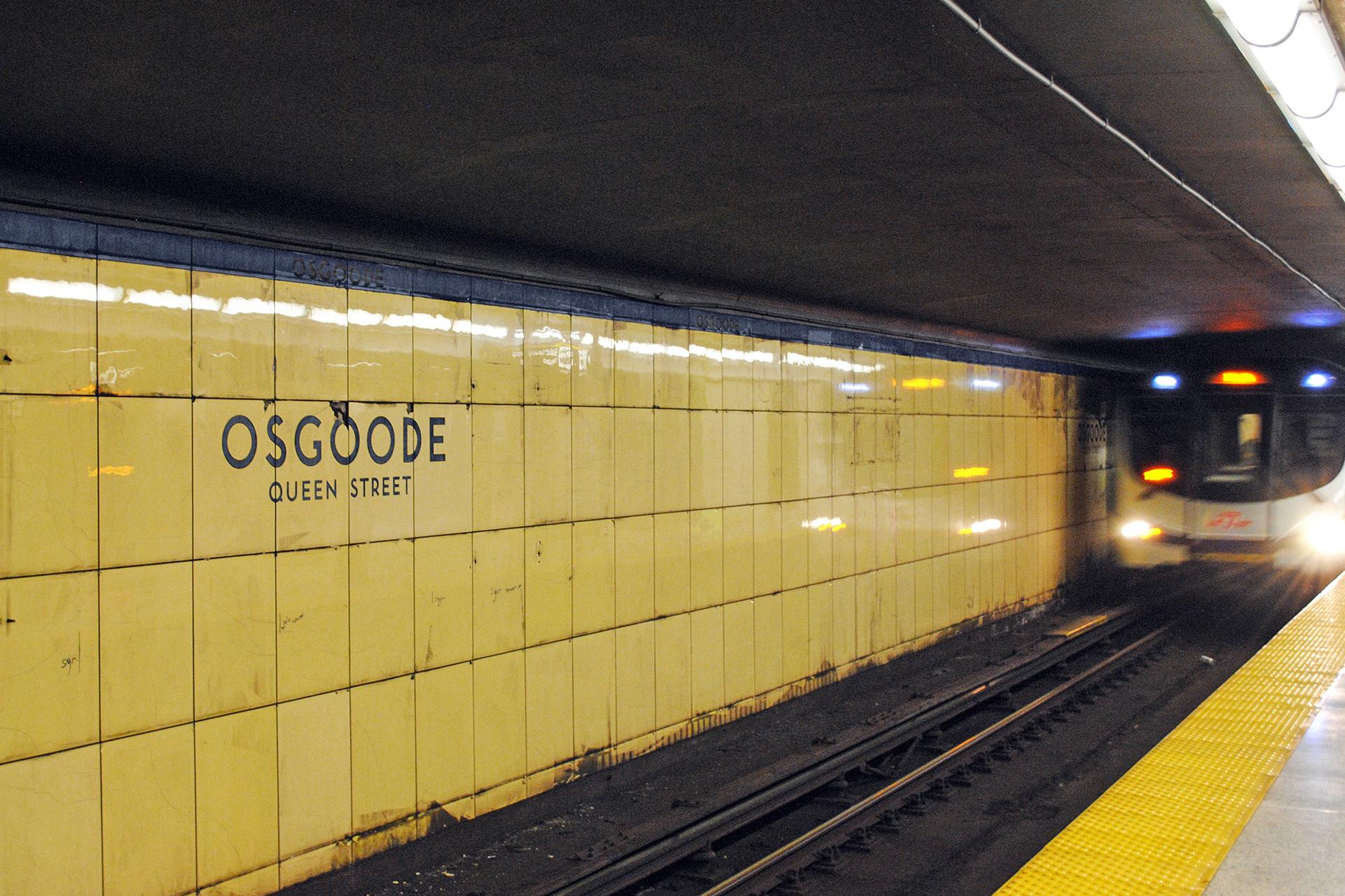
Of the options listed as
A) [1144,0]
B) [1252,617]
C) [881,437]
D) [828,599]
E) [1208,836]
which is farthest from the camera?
[1252,617]

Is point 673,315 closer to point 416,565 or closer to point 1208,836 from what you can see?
point 416,565

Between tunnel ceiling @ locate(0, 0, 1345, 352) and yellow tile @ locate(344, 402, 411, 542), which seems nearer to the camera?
tunnel ceiling @ locate(0, 0, 1345, 352)

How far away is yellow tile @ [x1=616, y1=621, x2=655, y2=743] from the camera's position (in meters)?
6.39

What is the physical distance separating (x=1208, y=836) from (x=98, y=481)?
4405mm

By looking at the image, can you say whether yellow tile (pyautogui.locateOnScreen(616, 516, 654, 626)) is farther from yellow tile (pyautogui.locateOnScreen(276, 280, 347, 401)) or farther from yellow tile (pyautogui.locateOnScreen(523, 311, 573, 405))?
yellow tile (pyautogui.locateOnScreen(276, 280, 347, 401))

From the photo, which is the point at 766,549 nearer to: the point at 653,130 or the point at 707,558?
the point at 707,558

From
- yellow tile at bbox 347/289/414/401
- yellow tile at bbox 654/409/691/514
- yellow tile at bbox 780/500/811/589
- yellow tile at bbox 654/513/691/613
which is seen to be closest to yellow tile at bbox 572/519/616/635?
yellow tile at bbox 654/513/691/613

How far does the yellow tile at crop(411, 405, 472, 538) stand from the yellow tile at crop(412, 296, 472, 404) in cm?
8

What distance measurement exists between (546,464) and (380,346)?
129 cm

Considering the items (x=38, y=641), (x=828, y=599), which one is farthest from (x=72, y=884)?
(x=828, y=599)

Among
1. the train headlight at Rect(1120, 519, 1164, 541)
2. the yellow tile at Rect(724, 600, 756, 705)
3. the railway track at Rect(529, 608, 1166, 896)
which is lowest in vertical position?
the railway track at Rect(529, 608, 1166, 896)

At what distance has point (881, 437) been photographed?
9164mm

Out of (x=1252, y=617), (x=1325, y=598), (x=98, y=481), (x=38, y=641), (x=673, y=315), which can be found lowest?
(x=1252, y=617)

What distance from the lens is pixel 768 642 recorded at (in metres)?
7.72
